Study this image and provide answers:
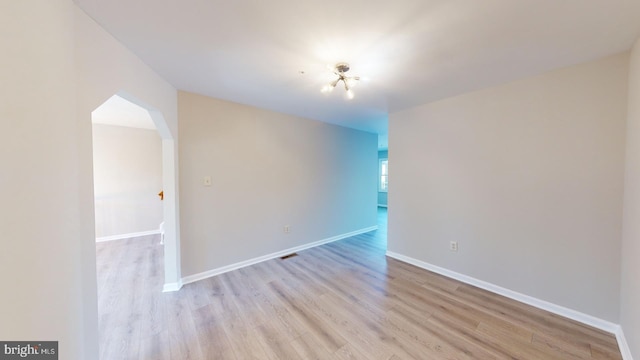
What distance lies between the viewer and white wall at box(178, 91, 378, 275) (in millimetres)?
2666

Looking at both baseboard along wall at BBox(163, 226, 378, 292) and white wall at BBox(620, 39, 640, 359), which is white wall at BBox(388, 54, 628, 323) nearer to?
white wall at BBox(620, 39, 640, 359)

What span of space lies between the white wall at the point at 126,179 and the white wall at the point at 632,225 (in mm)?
6776

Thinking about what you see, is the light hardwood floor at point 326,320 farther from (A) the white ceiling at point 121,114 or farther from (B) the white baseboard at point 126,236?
(A) the white ceiling at point 121,114

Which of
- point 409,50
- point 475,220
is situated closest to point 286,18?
Result: point 409,50

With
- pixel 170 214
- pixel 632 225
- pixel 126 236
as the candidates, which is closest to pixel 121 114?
pixel 126 236

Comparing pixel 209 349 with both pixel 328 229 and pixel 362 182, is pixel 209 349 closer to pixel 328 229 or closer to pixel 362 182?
pixel 328 229

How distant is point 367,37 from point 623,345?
9.75 ft

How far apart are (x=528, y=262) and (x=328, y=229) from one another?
2820 millimetres

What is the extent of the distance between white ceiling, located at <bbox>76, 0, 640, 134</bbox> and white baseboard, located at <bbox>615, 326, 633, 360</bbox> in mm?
2217

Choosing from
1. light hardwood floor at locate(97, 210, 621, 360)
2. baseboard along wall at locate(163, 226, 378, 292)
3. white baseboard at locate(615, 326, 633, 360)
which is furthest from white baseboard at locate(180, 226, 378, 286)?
white baseboard at locate(615, 326, 633, 360)

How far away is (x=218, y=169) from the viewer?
9.34 feet

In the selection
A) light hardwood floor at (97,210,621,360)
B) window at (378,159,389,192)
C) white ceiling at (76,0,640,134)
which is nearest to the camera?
white ceiling at (76,0,640,134)

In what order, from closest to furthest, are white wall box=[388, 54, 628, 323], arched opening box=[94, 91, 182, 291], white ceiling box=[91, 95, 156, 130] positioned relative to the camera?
white wall box=[388, 54, 628, 323], arched opening box=[94, 91, 182, 291], white ceiling box=[91, 95, 156, 130]

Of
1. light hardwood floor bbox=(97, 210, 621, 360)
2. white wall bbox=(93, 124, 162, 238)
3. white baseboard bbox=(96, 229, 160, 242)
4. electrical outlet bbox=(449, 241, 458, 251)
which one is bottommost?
light hardwood floor bbox=(97, 210, 621, 360)
